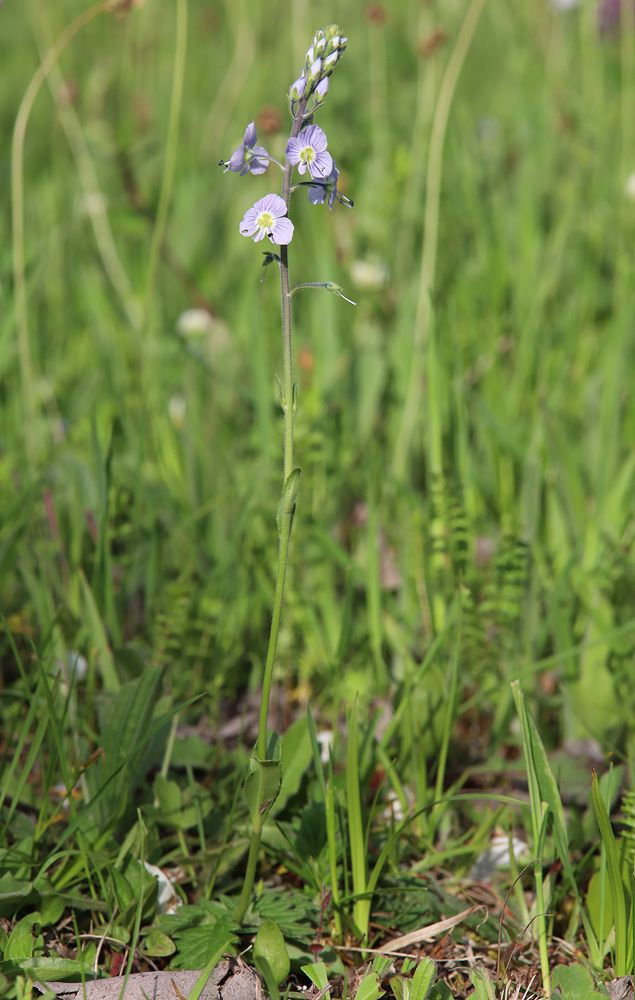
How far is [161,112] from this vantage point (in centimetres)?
413

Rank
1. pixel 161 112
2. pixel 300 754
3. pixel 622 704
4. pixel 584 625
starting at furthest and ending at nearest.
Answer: pixel 161 112, pixel 584 625, pixel 622 704, pixel 300 754

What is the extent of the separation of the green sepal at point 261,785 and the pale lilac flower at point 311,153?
668 mm

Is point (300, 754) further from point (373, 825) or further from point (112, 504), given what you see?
point (112, 504)

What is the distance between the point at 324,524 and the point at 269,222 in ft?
3.61

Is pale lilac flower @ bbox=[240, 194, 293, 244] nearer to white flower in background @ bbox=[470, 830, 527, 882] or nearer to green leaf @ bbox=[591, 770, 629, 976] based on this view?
green leaf @ bbox=[591, 770, 629, 976]

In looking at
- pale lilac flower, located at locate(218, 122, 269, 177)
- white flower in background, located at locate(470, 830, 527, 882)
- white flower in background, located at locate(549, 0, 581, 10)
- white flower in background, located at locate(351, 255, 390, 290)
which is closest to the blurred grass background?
white flower in background, located at locate(351, 255, 390, 290)

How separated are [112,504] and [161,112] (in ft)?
10.4

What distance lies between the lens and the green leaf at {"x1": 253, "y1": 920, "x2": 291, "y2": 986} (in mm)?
1030

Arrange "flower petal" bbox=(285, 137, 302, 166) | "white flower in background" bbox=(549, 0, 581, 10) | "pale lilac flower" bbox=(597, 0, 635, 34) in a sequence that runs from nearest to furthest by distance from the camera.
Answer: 1. "flower petal" bbox=(285, 137, 302, 166)
2. "white flower in background" bbox=(549, 0, 581, 10)
3. "pale lilac flower" bbox=(597, 0, 635, 34)

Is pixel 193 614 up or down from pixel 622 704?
up

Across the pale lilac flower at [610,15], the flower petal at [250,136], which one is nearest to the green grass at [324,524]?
the flower petal at [250,136]

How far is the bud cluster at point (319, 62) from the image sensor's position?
891mm

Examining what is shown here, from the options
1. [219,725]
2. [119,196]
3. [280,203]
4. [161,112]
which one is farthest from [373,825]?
[161,112]

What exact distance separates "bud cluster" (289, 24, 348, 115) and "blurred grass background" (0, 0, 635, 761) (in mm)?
786
